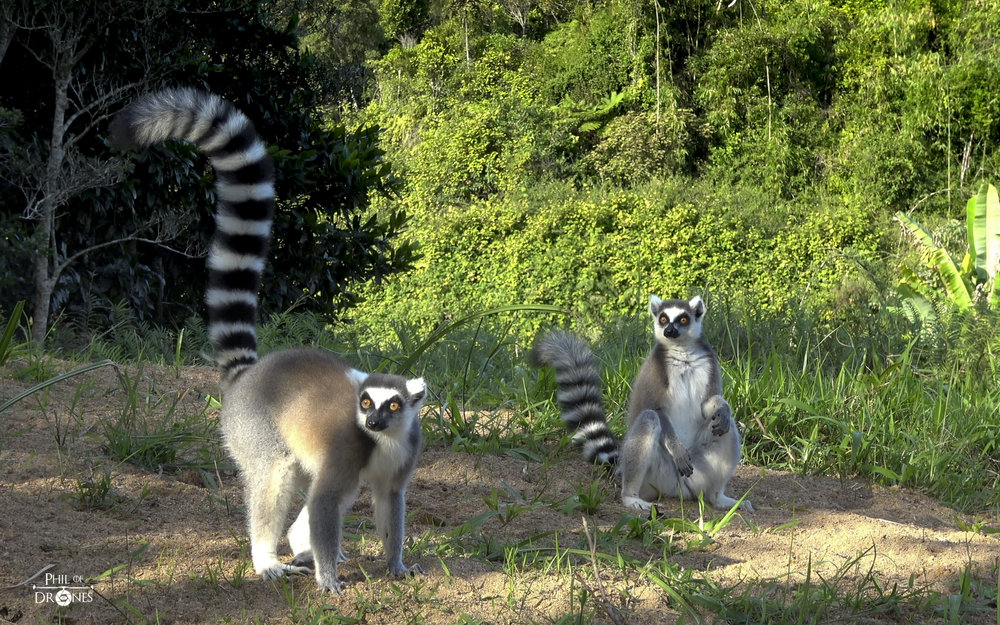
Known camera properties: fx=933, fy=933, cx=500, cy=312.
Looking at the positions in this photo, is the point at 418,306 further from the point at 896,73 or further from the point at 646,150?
the point at 896,73

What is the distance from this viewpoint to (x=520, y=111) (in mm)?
21594

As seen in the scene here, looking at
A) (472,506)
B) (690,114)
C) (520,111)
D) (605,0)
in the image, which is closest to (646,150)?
(690,114)

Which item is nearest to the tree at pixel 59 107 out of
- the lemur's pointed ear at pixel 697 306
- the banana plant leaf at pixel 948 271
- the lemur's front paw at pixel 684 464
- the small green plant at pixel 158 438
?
the small green plant at pixel 158 438

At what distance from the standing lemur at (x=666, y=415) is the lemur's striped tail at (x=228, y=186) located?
149cm

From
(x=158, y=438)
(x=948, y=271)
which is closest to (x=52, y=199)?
(x=158, y=438)

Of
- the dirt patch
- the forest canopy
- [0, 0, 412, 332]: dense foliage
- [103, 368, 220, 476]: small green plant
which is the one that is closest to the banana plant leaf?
the forest canopy

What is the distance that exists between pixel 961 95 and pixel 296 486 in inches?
695

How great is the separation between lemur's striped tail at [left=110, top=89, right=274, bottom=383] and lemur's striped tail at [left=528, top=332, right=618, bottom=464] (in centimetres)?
146

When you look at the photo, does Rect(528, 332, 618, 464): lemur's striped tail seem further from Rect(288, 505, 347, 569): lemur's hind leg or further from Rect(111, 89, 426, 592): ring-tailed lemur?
Rect(288, 505, 347, 569): lemur's hind leg

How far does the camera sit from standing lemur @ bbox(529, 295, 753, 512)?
4.06 meters

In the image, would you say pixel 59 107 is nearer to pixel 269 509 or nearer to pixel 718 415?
pixel 269 509

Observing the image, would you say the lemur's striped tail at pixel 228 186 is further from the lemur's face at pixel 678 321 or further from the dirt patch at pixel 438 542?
the lemur's face at pixel 678 321

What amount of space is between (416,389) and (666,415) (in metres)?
1.66

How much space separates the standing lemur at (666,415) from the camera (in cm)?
406
